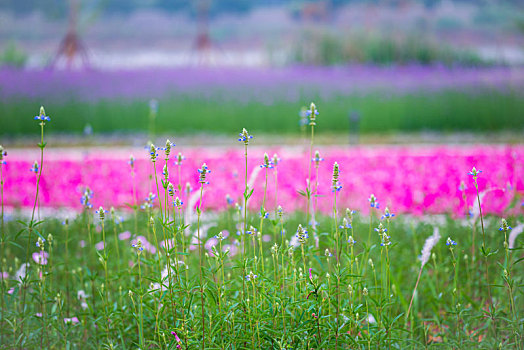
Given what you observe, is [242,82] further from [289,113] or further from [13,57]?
[13,57]

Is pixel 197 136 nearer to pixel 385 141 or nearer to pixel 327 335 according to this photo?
pixel 385 141

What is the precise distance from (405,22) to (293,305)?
859cm

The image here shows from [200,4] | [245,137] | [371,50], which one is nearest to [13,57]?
[200,4]

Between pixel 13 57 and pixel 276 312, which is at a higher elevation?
pixel 13 57

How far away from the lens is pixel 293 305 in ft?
4.39

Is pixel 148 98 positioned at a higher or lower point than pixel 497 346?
higher

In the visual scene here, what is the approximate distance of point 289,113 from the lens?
8.49 metres

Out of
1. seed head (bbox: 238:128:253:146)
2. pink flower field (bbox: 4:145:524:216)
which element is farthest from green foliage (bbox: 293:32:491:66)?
seed head (bbox: 238:128:253:146)

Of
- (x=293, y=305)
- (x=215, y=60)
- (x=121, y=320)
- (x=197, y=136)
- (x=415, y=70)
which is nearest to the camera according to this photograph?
(x=293, y=305)

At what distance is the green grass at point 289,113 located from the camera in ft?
27.4

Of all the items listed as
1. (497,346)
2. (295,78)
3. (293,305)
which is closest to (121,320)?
(293,305)

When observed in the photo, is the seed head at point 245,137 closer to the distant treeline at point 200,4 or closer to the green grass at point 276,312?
the green grass at point 276,312

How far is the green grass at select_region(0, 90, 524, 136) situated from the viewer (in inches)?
329

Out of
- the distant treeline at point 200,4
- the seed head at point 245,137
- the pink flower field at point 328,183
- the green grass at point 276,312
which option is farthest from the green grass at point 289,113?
the seed head at point 245,137
